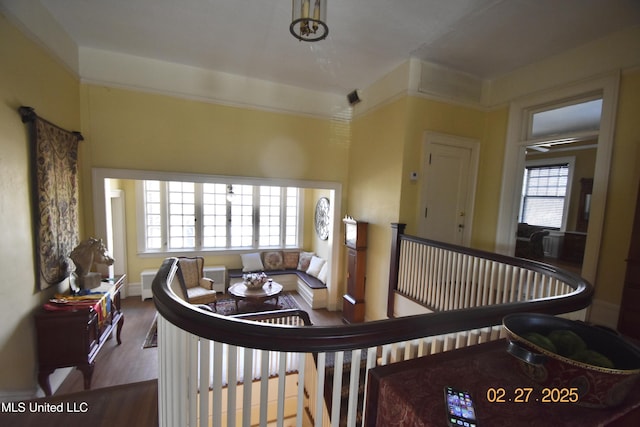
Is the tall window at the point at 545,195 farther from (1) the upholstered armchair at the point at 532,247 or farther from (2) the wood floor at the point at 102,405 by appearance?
(2) the wood floor at the point at 102,405

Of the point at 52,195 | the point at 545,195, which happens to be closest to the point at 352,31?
the point at 52,195

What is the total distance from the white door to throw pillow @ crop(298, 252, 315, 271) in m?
3.05

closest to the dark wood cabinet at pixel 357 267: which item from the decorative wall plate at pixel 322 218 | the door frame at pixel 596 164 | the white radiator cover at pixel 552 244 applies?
the decorative wall plate at pixel 322 218

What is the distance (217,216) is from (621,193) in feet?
20.5

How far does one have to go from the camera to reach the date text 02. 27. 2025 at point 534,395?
2.66 feet

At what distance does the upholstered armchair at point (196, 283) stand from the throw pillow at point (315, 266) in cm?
196

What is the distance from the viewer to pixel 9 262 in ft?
6.44

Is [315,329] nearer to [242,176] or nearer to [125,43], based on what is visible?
[242,176]

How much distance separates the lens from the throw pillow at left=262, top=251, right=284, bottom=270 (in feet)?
19.6

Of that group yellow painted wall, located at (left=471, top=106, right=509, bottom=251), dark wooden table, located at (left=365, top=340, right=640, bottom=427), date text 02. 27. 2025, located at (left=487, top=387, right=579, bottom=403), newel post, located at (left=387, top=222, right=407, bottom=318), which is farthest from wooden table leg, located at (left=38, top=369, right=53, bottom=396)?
yellow painted wall, located at (left=471, top=106, right=509, bottom=251)

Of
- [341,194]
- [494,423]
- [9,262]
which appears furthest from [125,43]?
[494,423]

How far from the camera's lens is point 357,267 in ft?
13.2

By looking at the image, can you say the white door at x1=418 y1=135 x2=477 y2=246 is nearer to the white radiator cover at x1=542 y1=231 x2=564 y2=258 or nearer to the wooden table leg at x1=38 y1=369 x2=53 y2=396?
the white radiator cover at x1=542 y1=231 x2=564 y2=258

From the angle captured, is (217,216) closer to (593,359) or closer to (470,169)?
(470,169)
